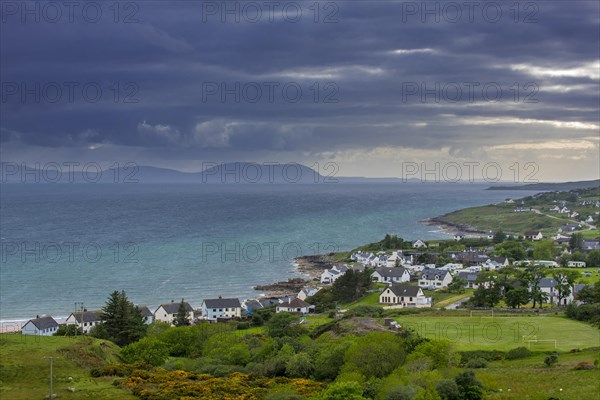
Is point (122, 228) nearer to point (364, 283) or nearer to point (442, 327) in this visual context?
point (364, 283)

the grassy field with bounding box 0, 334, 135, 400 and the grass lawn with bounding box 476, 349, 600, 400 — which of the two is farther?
the grassy field with bounding box 0, 334, 135, 400

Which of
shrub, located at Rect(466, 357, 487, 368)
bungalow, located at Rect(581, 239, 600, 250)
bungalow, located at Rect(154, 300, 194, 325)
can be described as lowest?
bungalow, located at Rect(154, 300, 194, 325)

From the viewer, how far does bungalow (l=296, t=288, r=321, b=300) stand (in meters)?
76.6

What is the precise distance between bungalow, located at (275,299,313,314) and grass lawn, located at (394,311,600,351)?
49.3 feet

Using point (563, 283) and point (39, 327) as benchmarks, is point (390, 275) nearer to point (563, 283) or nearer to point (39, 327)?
point (563, 283)

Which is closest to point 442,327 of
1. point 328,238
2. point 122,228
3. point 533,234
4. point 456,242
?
point 456,242

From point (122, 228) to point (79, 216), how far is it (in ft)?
138

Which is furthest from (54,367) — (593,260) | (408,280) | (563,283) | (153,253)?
(153,253)

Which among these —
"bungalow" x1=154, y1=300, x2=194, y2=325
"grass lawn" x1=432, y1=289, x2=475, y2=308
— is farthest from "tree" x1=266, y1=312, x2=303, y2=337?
"grass lawn" x1=432, y1=289, x2=475, y2=308

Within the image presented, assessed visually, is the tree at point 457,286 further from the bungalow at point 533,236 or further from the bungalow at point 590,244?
the bungalow at point 533,236

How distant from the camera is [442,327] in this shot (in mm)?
51781

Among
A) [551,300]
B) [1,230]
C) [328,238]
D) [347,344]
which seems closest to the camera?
[347,344]

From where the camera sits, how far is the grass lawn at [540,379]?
30812 millimetres

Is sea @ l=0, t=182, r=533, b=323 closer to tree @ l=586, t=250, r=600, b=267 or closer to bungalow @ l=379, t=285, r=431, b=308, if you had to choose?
bungalow @ l=379, t=285, r=431, b=308
